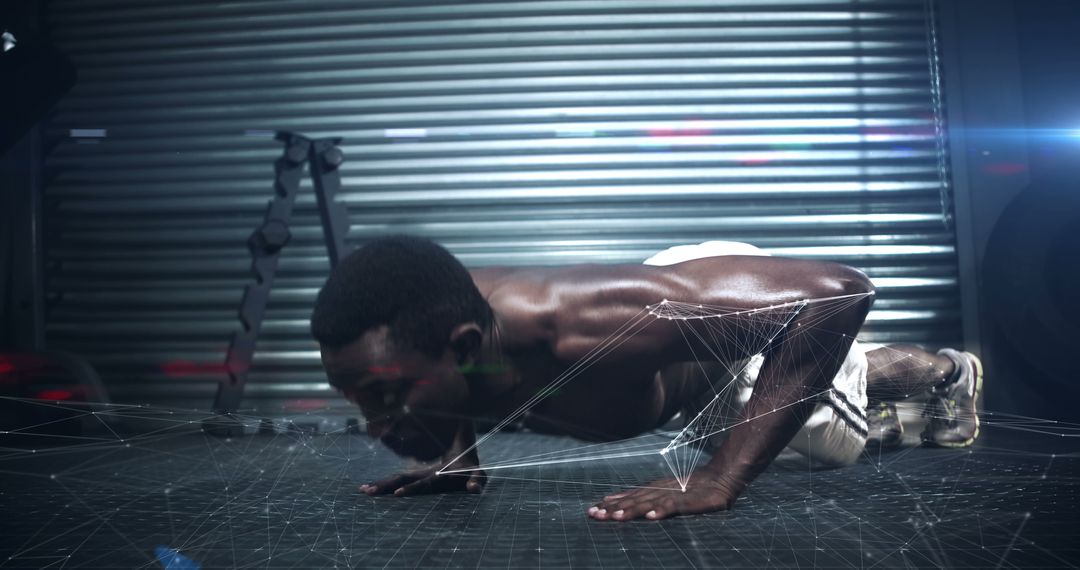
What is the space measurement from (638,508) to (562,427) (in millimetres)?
357

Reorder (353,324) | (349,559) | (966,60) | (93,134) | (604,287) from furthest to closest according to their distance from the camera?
1. (93,134)
2. (966,60)
3. (604,287)
4. (353,324)
5. (349,559)

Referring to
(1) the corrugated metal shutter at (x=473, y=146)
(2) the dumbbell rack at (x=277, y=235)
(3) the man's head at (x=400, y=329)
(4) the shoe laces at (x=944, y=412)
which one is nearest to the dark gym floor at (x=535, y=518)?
(4) the shoe laces at (x=944, y=412)

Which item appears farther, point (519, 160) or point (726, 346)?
point (519, 160)

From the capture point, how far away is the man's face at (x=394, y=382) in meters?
1.25

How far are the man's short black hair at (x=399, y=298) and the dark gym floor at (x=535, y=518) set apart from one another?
1.15 ft

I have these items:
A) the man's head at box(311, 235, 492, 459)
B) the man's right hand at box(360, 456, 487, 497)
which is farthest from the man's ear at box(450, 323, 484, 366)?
the man's right hand at box(360, 456, 487, 497)

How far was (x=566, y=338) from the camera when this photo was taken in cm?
138

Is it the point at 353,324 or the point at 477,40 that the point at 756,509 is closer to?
the point at 353,324

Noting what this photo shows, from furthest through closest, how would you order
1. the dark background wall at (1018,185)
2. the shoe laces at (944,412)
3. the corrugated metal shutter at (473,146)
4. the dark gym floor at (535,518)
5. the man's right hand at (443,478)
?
the corrugated metal shutter at (473,146) → the dark background wall at (1018,185) → the shoe laces at (944,412) → the man's right hand at (443,478) → the dark gym floor at (535,518)

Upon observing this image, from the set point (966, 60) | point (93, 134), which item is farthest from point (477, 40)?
point (966, 60)

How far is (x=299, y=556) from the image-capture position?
3.71 ft
